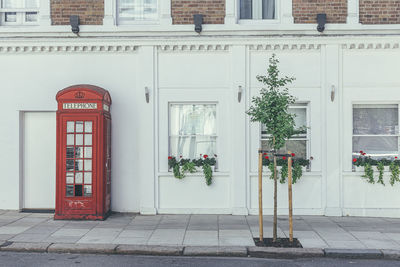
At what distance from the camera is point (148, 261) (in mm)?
7516

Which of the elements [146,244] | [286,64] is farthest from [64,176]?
[286,64]

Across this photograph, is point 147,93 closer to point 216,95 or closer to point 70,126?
point 216,95

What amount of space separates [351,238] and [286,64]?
4.37 metres

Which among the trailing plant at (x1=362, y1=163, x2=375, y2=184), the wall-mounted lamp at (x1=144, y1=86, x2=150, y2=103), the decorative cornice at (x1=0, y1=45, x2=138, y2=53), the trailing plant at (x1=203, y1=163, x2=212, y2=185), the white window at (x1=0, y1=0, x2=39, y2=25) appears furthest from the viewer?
the white window at (x1=0, y1=0, x2=39, y2=25)

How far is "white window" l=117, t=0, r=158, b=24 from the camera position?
1147 cm

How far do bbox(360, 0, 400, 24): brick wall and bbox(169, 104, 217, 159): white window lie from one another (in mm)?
4337

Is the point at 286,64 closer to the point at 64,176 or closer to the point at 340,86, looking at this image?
the point at 340,86

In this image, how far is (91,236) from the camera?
29.0ft

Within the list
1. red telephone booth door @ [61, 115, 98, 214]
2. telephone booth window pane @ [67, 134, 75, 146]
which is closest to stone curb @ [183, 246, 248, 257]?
red telephone booth door @ [61, 115, 98, 214]

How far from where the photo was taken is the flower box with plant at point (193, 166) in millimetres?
10930

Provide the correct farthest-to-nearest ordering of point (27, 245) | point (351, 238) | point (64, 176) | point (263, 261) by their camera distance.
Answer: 1. point (64, 176)
2. point (351, 238)
3. point (27, 245)
4. point (263, 261)

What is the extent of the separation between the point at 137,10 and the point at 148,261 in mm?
6506

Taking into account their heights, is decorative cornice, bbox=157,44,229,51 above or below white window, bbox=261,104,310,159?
above

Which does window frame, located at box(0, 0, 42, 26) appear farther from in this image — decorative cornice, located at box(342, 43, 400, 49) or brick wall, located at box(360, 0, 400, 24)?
brick wall, located at box(360, 0, 400, 24)
